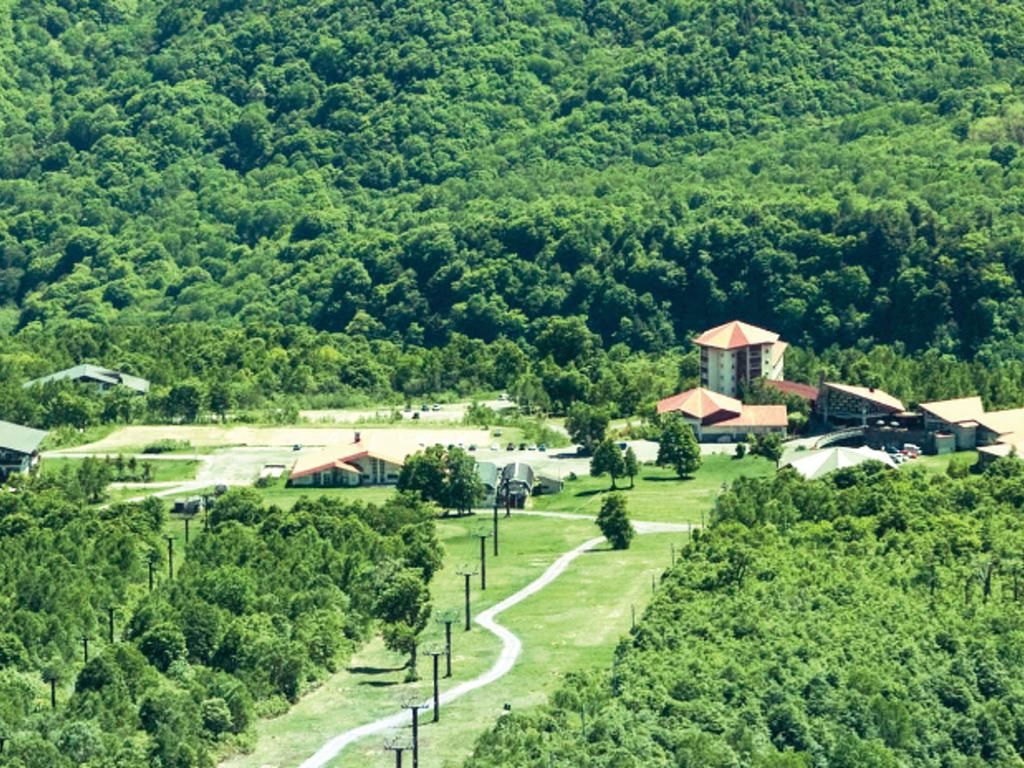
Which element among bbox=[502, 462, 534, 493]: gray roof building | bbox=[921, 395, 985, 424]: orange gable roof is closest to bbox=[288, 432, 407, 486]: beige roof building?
bbox=[502, 462, 534, 493]: gray roof building

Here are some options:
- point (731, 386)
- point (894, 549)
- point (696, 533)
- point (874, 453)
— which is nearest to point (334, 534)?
point (696, 533)

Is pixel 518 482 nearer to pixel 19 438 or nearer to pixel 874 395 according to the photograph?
pixel 874 395

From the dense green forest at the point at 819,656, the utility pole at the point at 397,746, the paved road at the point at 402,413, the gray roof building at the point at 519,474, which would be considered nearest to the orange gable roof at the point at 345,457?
the gray roof building at the point at 519,474

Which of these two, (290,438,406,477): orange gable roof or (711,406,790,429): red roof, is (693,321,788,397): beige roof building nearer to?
(711,406,790,429): red roof

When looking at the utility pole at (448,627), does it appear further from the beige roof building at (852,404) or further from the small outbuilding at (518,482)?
the beige roof building at (852,404)

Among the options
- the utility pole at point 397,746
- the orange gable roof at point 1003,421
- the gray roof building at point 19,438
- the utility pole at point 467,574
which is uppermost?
the orange gable roof at point 1003,421

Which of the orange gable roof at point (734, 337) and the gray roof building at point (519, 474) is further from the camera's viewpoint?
the orange gable roof at point (734, 337)

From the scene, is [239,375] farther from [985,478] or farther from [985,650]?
[985,650]

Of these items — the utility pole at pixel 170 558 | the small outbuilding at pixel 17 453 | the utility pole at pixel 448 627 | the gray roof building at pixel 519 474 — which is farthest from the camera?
the small outbuilding at pixel 17 453
